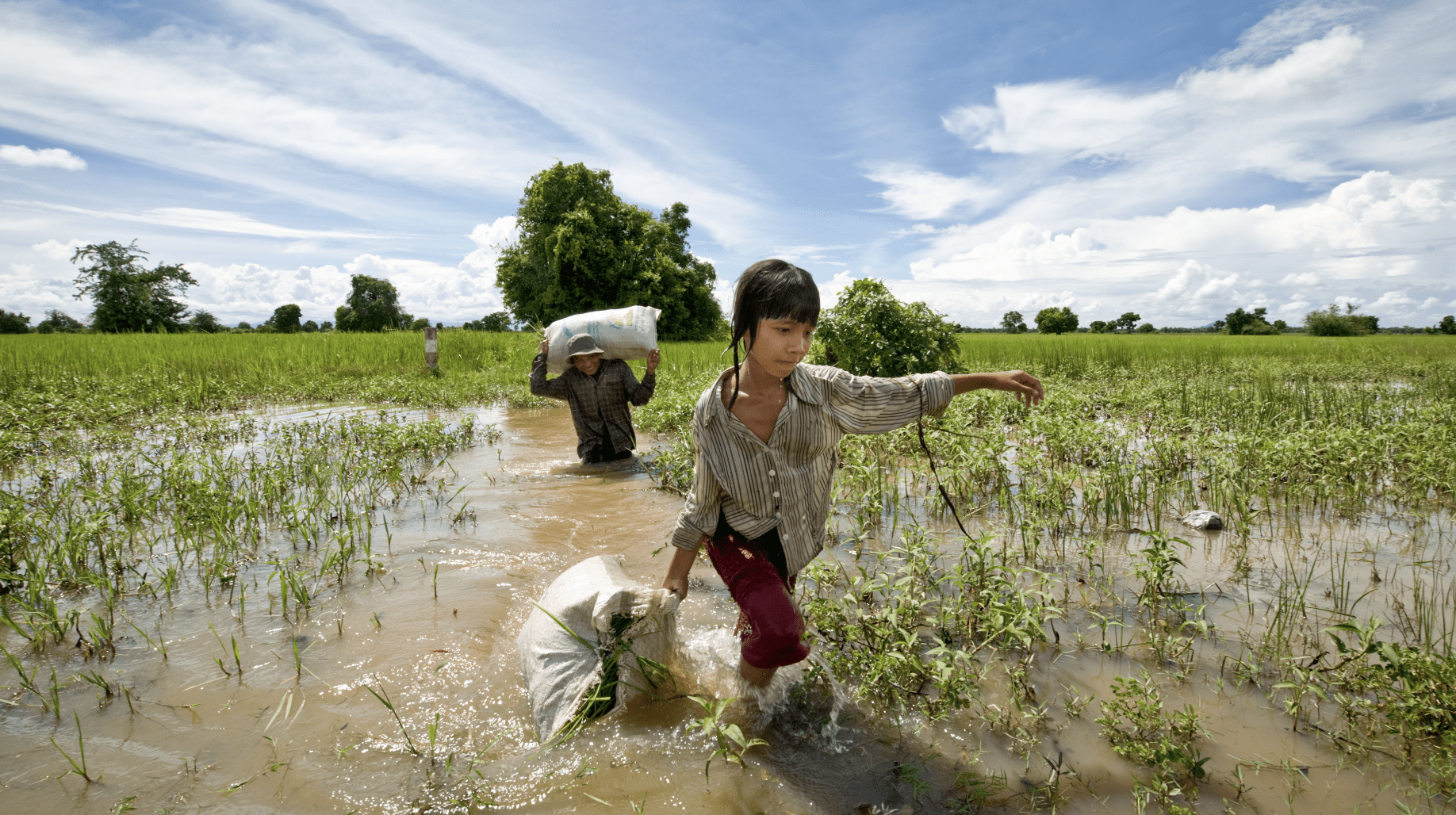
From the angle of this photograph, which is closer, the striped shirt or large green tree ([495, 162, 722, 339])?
the striped shirt

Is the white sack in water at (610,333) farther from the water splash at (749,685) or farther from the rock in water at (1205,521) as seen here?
the rock in water at (1205,521)

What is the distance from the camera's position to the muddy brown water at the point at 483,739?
1949 mm

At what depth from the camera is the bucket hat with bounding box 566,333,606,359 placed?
5.40m

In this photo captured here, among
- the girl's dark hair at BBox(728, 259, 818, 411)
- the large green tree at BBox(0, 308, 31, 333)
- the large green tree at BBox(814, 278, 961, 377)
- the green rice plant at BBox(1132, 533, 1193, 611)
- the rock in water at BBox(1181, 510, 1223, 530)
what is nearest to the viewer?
the girl's dark hair at BBox(728, 259, 818, 411)

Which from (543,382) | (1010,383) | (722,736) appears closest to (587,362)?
(543,382)

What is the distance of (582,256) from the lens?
95.1 ft

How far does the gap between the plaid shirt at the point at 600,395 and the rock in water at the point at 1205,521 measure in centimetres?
383

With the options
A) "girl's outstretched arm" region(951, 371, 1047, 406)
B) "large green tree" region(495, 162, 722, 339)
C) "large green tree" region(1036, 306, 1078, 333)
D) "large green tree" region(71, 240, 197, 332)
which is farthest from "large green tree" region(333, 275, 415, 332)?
"girl's outstretched arm" region(951, 371, 1047, 406)

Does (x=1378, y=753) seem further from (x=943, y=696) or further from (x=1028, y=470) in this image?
(x=1028, y=470)

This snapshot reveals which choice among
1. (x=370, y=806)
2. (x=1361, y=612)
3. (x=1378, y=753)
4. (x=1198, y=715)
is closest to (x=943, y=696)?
(x=1198, y=715)

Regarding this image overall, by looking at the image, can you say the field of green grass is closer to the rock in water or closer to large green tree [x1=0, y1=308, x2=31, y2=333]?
the rock in water

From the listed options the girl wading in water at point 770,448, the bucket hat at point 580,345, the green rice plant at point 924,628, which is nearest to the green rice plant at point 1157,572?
the green rice plant at point 924,628

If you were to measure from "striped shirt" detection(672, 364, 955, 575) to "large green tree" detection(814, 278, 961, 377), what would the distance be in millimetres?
5235

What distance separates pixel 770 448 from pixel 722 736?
944mm
